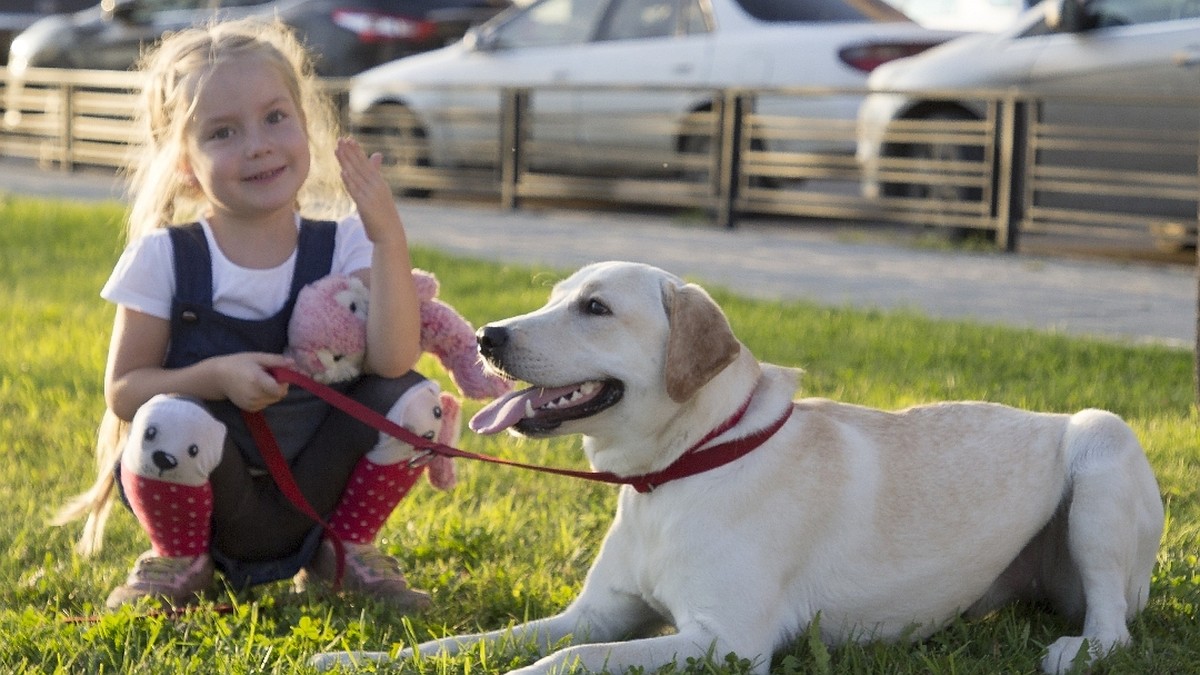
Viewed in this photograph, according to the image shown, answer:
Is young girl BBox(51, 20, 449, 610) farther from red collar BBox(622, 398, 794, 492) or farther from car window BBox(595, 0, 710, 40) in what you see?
car window BBox(595, 0, 710, 40)

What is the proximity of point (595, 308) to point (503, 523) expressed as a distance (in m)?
1.29

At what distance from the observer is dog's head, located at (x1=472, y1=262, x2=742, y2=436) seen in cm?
341

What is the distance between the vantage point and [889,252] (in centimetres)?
1062

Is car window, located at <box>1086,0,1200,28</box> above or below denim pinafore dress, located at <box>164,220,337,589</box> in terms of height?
above

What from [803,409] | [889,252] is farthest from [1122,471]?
[889,252]

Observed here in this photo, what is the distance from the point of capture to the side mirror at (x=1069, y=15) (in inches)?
384

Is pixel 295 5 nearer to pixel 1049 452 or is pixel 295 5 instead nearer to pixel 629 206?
pixel 629 206

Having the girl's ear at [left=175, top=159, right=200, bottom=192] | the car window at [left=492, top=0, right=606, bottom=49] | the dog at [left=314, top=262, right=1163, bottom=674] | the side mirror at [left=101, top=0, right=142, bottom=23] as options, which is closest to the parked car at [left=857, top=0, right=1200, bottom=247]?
the car window at [left=492, top=0, right=606, bottom=49]

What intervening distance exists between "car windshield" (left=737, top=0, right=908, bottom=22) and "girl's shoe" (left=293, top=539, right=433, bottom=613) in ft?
27.8

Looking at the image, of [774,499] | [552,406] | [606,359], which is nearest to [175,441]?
[552,406]

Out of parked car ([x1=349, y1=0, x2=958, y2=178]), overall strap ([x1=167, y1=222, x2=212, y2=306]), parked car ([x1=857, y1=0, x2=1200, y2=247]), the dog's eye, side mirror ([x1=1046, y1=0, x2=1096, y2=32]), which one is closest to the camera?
the dog's eye

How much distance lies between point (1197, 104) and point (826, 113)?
3.16 m

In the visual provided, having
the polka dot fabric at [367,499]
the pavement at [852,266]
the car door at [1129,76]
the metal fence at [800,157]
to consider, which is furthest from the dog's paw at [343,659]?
the car door at [1129,76]

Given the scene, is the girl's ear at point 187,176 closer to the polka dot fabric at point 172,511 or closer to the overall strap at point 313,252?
the overall strap at point 313,252
